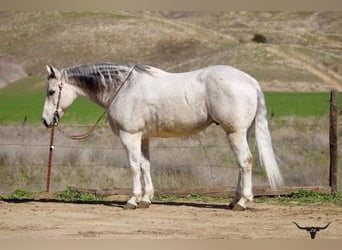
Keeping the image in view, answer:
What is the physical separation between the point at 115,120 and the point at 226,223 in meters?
2.11

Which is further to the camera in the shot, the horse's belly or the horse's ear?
the horse's ear

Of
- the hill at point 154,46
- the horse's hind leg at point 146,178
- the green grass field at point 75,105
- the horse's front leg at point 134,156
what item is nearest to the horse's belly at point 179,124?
the horse's front leg at point 134,156

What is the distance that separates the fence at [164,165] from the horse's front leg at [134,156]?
1.38m

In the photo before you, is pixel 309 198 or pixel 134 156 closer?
pixel 134 156

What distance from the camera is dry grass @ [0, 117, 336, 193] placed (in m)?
12.0

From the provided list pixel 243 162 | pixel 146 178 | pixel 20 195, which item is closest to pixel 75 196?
pixel 20 195

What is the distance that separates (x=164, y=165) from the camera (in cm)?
1259

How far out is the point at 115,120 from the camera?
357 inches

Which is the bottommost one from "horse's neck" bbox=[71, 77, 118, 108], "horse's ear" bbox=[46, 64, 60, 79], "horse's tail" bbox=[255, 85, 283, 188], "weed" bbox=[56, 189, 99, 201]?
"weed" bbox=[56, 189, 99, 201]

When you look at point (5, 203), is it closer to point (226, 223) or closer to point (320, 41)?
point (226, 223)

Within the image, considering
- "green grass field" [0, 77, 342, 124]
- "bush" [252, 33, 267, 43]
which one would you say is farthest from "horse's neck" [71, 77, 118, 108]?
"bush" [252, 33, 267, 43]

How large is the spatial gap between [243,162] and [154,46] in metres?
46.4

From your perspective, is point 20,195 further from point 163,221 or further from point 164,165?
point 163,221

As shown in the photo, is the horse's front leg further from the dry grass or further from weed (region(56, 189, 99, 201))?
the dry grass
